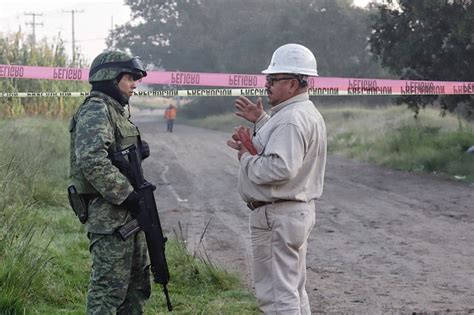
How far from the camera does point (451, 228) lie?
1011 centimetres

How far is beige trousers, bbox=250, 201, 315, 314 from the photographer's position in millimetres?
4781

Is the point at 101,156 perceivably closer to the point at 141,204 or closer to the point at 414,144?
the point at 141,204

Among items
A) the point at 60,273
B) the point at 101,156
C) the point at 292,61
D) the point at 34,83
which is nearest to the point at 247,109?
the point at 292,61

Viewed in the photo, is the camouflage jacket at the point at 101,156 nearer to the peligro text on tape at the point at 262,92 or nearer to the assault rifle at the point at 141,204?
the assault rifle at the point at 141,204

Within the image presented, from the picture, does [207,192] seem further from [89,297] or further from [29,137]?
[89,297]

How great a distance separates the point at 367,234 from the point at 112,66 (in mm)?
5663

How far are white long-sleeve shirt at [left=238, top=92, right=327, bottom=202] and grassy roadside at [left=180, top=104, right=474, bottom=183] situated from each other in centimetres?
1040

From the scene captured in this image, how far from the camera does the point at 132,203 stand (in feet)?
15.5

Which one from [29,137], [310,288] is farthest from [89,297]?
[29,137]

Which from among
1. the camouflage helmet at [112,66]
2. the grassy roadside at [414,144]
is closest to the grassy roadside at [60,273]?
the camouflage helmet at [112,66]

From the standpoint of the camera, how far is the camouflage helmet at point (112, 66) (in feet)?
15.9

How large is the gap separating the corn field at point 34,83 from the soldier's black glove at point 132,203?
15.6m

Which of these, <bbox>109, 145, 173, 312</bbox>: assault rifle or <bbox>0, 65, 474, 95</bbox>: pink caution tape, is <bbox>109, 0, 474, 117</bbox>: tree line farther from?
<bbox>109, 145, 173, 312</bbox>: assault rifle

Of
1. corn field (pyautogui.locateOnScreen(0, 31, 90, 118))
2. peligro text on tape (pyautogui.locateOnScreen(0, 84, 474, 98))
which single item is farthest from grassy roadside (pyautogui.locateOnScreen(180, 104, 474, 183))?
corn field (pyautogui.locateOnScreen(0, 31, 90, 118))
